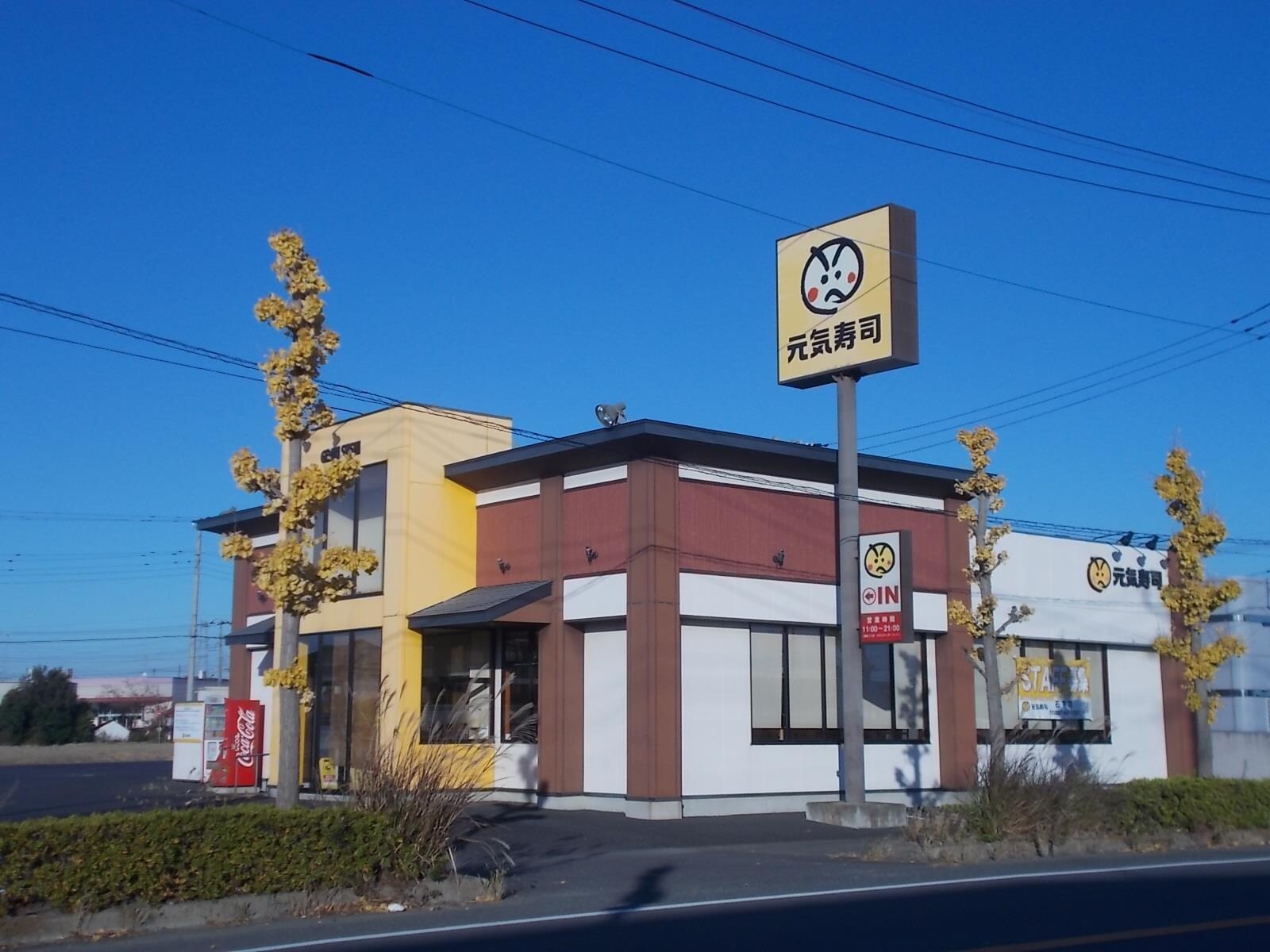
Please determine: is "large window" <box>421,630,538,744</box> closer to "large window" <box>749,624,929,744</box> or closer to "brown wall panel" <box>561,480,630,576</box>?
"brown wall panel" <box>561,480,630,576</box>

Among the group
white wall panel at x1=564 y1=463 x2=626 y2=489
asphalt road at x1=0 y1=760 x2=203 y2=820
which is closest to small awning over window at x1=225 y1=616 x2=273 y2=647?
asphalt road at x1=0 y1=760 x2=203 y2=820

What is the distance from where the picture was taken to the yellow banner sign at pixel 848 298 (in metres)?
22.8

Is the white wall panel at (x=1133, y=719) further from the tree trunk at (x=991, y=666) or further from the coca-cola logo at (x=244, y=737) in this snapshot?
the coca-cola logo at (x=244, y=737)

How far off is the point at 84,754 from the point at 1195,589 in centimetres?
4838

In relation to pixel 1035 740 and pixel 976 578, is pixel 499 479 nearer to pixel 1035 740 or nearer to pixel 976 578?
pixel 976 578

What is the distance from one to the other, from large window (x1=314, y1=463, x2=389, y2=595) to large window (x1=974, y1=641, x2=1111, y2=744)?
12.9 meters

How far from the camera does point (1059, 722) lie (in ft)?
100

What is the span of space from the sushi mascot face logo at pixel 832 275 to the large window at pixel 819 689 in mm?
6031

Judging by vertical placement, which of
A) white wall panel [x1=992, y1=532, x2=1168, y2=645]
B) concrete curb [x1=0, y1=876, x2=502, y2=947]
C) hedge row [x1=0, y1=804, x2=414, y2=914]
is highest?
white wall panel [x1=992, y1=532, x2=1168, y2=645]

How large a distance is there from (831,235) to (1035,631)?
1143cm

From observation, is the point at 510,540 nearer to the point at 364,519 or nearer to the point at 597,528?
the point at 597,528

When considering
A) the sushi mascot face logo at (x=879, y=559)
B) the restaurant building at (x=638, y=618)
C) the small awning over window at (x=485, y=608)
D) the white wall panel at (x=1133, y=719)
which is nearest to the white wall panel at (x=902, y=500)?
the restaurant building at (x=638, y=618)

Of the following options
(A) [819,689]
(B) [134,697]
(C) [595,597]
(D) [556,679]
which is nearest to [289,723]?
(C) [595,597]

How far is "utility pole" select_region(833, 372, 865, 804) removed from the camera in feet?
73.2
